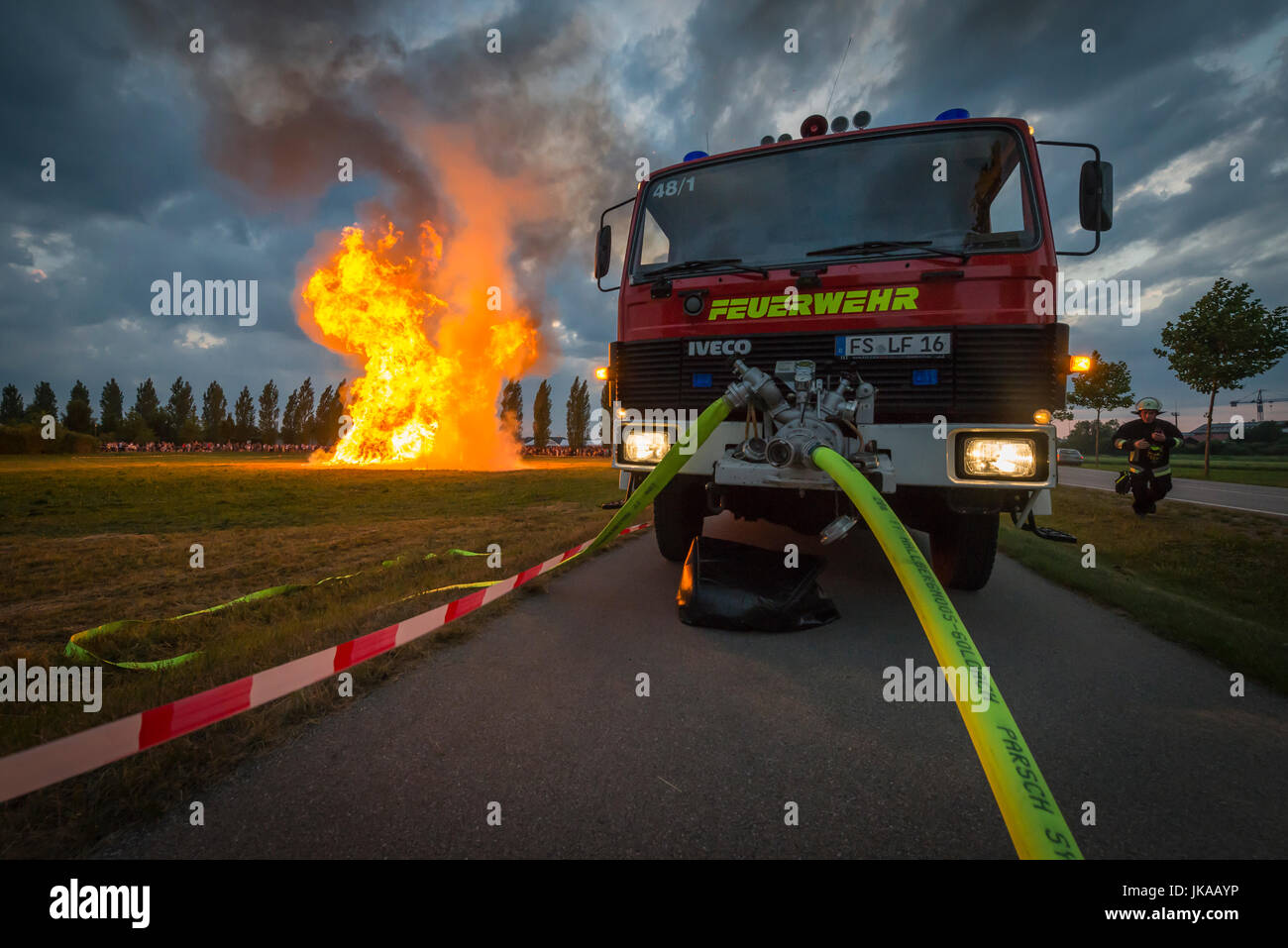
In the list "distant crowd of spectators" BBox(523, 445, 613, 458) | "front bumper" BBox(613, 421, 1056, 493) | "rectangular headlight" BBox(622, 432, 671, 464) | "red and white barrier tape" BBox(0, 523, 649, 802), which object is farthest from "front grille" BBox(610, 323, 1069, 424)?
"distant crowd of spectators" BBox(523, 445, 613, 458)

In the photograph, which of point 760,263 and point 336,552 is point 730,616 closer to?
point 760,263

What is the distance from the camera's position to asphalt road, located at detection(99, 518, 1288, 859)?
1.66 meters

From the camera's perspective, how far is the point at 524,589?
452 centimetres

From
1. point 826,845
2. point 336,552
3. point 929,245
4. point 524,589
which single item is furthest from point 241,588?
point 929,245

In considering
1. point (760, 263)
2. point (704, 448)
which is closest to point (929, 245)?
point (760, 263)

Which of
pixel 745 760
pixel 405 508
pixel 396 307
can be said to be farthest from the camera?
pixel 396 307

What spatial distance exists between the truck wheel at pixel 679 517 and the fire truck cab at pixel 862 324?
308 mm

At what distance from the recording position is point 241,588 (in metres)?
5.72

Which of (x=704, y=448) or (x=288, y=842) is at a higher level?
(x=704, y=448)

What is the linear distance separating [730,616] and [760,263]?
2470 millimetres

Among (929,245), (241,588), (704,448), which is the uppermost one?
(929,245)

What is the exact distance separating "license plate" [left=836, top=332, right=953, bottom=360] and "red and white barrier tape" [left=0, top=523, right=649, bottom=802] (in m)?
3.15

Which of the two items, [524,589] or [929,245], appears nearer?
[929,245]
